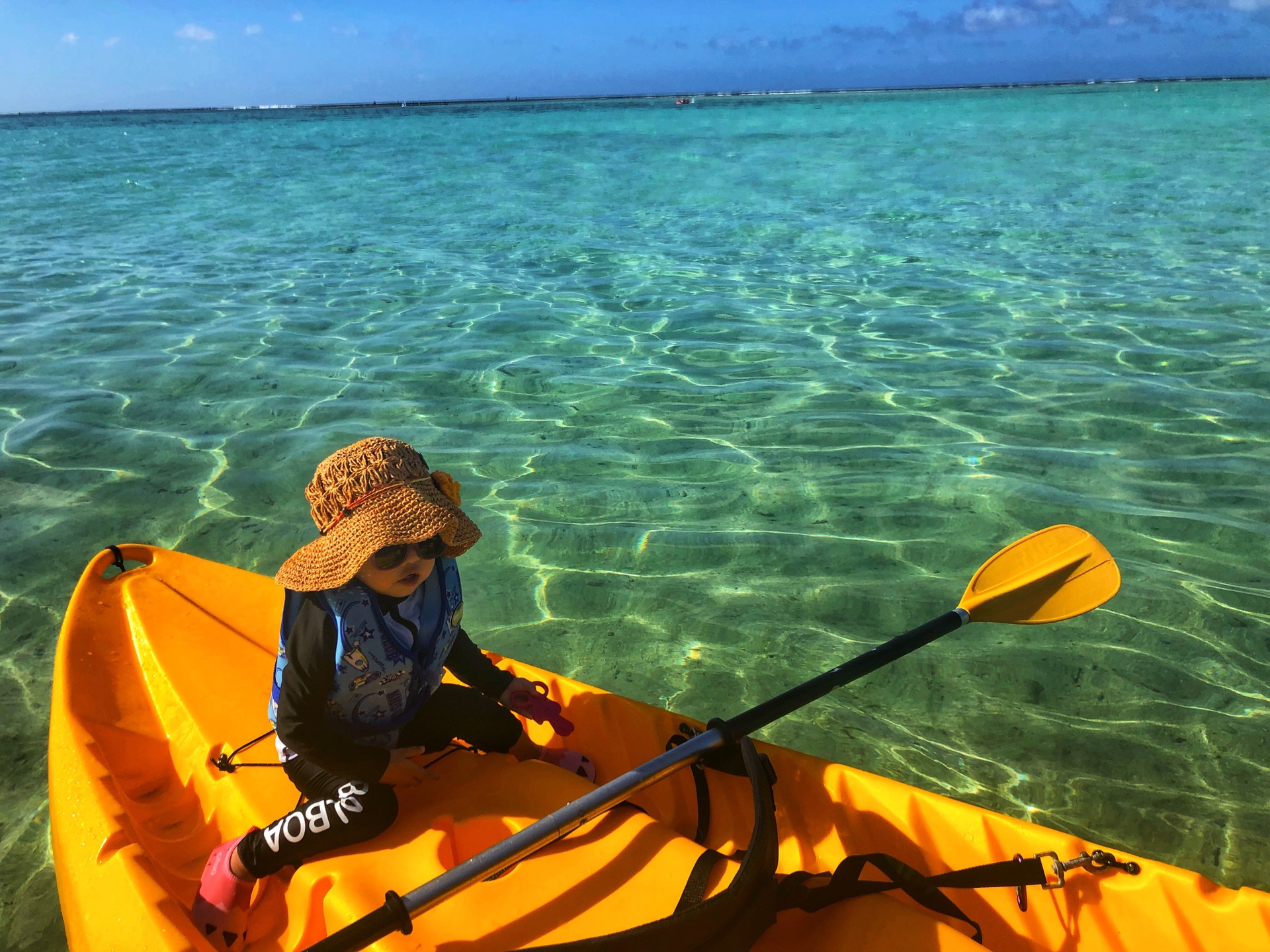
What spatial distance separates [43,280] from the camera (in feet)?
33.1

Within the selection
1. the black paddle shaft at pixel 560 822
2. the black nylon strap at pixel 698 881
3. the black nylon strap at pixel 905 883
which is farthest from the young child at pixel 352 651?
the black nylon strap at pixel 905 883

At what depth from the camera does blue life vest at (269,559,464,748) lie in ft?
6.67

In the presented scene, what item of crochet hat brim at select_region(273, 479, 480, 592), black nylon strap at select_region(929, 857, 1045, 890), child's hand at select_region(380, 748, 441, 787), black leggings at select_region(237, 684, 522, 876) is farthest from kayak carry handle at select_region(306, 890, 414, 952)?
black nylon strap at select_region(929, 857, 1045, 890)

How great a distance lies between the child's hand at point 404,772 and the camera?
7.14 ft

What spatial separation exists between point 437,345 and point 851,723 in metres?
5.12

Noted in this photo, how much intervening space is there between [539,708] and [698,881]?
73cm

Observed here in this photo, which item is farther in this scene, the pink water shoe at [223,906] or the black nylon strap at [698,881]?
the pink water shoe at [223,906]

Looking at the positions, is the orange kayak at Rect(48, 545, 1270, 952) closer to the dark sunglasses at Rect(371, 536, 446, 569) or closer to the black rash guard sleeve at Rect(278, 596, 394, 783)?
the black rash guard sleeve at Rect(278, 596, 394, 783)

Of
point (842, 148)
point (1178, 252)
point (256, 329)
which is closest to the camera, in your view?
point (256, 329)

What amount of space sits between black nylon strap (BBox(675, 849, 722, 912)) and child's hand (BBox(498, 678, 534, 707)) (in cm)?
71

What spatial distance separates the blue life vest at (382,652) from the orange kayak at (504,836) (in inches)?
7.6

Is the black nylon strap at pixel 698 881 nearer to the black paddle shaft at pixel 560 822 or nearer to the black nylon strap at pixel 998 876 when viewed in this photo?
the black paddle shaft at pixel 560 822

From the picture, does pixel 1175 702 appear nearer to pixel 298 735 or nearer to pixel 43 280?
pixel 298 735

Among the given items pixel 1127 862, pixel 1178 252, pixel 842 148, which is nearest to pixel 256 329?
pixel 1127 862
